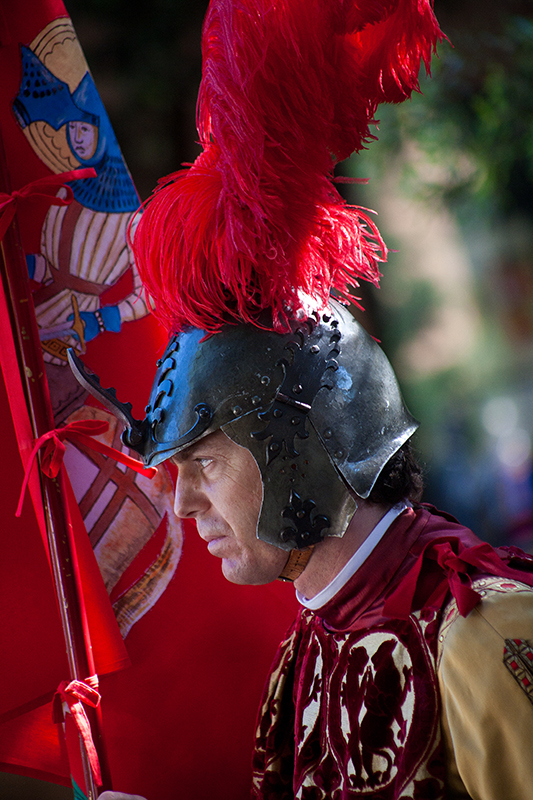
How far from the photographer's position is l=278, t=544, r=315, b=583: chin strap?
1117mm

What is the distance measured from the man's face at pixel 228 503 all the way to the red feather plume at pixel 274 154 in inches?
8.6

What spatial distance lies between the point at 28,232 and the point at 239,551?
751 mm

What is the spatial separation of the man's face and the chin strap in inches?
0.5

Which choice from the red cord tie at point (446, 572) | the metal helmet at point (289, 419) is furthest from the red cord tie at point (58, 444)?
the red cord tie at point (446, 572)

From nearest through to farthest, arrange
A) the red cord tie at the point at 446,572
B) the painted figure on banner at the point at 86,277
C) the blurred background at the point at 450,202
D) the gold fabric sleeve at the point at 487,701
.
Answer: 1. the gold fabric sleeve at the point at 487,701
2. the red cord tie at the point at 446,572
3. the painted figure on banner at the point at 86,277
4. the blurred background at the point at 450,202

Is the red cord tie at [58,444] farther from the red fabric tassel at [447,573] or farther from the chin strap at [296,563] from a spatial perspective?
the red fabric tassel at [447,573]

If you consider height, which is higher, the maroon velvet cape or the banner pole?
the banner pole

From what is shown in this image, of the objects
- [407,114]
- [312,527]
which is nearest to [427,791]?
[312,527]

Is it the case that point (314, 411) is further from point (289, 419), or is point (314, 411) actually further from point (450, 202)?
point (450, 202)

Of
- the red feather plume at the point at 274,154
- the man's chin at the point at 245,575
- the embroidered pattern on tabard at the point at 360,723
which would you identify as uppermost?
the red feather plume at the point at 274,154

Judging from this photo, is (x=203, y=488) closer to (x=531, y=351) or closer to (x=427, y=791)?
(x=427, y=791)

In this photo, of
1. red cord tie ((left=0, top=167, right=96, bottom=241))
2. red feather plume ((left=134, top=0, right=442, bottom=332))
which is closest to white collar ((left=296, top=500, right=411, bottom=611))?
red feather plume ((left=134, top=0, right=442, bottom=332))

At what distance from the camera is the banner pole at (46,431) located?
1.16 meters

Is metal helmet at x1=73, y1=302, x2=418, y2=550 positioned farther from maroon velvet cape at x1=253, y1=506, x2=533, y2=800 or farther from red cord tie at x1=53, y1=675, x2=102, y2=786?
red cord tie at x1=53, y1=675, x2=102, y2=786
